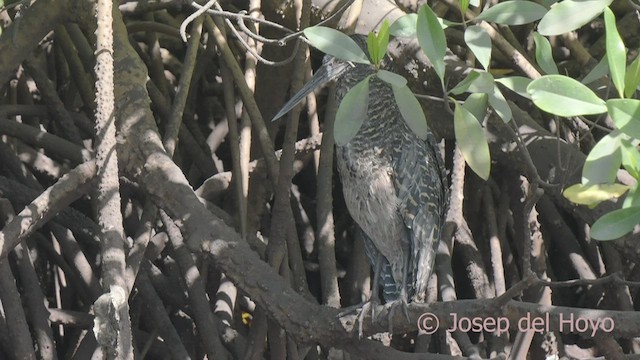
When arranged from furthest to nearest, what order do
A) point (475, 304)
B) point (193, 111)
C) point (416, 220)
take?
→ point (193, 111) < point (416, 220) < point (475, 304)

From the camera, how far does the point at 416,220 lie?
2.41 metres

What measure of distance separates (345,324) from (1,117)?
1191 mm

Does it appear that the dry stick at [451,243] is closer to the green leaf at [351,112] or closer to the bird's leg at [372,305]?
the bird's leg at [372,305]

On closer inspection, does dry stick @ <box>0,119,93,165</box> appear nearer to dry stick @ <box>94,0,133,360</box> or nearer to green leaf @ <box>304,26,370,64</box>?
dry stick @ <box>94,0,133,360</box>

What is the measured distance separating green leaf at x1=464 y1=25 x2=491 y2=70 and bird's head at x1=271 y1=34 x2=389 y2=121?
2.21 feet

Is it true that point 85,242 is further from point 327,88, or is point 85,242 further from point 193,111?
point 327,88

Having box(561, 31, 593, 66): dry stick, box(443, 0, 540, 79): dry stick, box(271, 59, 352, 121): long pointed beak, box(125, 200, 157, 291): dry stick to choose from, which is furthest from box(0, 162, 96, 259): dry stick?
box(561, 31, 593, 66): dry stick

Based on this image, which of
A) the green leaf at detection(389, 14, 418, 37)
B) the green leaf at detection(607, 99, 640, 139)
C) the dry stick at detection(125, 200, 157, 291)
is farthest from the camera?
the dry stick at detection(125, 200, 157, 291)

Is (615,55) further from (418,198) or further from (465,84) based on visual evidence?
(418,198)

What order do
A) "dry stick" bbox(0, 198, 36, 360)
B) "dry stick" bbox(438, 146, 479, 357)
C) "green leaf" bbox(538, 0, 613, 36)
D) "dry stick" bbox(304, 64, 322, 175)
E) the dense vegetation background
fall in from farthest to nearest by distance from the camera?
"dry stick" bbox(304, 64, 322, 175)
"dry stick" bbox(438, 146, 479, 357)
"dry stick" bbox(0, 198, 36, 360)
the dense vegetation background
"green leaf" bbox(538, 0, 613, 36)

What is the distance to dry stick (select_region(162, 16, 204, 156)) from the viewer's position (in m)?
Result: 2.49

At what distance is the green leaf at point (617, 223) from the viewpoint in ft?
4.50

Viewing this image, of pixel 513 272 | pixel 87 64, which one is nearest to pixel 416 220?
pixel 513 272

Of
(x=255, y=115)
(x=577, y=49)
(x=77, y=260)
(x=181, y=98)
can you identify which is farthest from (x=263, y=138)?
(x=577, y=49)
